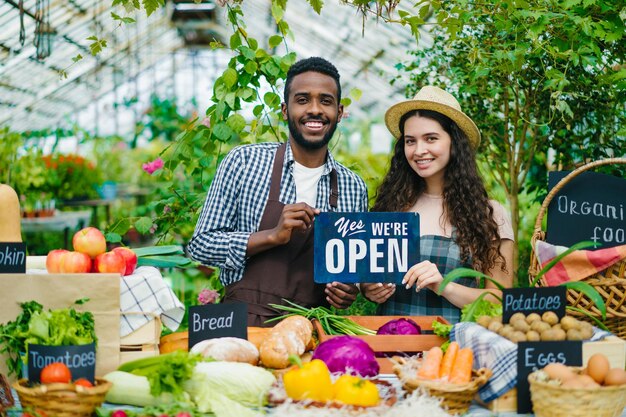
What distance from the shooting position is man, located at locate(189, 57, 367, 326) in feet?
8.61

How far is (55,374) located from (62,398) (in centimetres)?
6

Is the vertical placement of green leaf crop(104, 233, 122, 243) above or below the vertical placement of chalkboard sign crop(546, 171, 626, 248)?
below

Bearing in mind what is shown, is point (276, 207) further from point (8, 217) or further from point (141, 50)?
point (141, 50)

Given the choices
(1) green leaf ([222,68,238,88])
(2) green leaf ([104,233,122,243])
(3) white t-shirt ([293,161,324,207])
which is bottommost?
(2) green leaf ([104,233,122,243])

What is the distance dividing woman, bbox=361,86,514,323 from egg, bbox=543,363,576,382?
29.0 inches

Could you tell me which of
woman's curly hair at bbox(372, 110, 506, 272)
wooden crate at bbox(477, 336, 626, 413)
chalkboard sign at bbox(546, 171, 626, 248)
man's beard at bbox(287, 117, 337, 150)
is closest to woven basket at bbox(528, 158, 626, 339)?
chalkboard sign at bbox(546, 171, 626, 248)

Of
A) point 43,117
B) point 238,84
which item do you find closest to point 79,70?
point 43,117

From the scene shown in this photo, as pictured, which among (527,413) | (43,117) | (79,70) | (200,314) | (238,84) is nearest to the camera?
(527,413)

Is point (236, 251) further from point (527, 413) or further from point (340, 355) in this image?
point (527, 413)

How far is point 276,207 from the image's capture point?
2.68m

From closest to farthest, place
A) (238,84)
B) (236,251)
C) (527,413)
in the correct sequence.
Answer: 1. (527,413)
2. (236,251)
3. (238,84)

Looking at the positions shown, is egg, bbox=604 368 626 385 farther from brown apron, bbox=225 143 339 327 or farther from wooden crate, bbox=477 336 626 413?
brown apron, bbox=225 143 339 327

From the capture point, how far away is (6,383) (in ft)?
6.26

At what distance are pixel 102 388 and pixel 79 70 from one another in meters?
17.2
